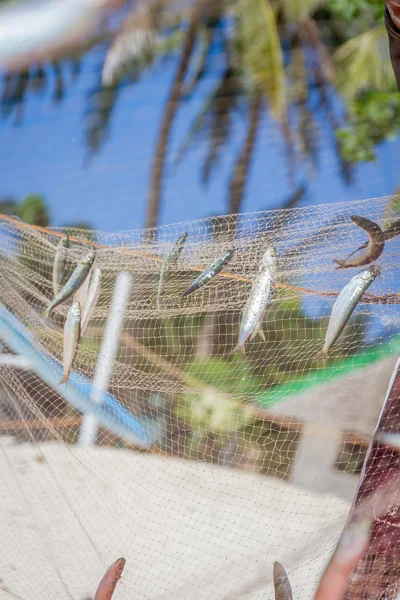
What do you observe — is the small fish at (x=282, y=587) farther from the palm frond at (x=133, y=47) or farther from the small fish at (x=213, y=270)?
the palm frond at (x=133, y=47)

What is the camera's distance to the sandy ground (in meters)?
2.56

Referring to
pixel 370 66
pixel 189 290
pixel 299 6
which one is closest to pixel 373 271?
pixel 189 290

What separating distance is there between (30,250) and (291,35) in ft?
16.4

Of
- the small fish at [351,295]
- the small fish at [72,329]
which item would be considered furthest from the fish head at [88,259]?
the small fish at [351,295]

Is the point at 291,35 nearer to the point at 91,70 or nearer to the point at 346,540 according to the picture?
the point at 91,70

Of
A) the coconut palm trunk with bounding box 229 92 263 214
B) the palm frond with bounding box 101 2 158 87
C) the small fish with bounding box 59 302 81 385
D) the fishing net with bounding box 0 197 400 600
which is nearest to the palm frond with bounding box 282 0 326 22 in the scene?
the coconut palm trunk with bounding box 229 92 263 214

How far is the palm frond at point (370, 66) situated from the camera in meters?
5.97

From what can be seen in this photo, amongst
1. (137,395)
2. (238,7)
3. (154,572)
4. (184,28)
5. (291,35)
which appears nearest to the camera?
(154,572)

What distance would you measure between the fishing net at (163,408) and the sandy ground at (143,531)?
0.4 inches

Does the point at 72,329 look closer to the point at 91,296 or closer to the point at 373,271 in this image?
the point at 91,296

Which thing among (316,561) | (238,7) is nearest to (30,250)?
(316,561)

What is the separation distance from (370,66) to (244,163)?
169 cm

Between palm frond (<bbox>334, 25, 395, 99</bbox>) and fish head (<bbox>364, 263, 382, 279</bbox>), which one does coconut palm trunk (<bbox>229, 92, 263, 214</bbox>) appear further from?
fish head (<bbox>364, 263, 382, 279</bbox>)

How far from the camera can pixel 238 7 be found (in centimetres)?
613
